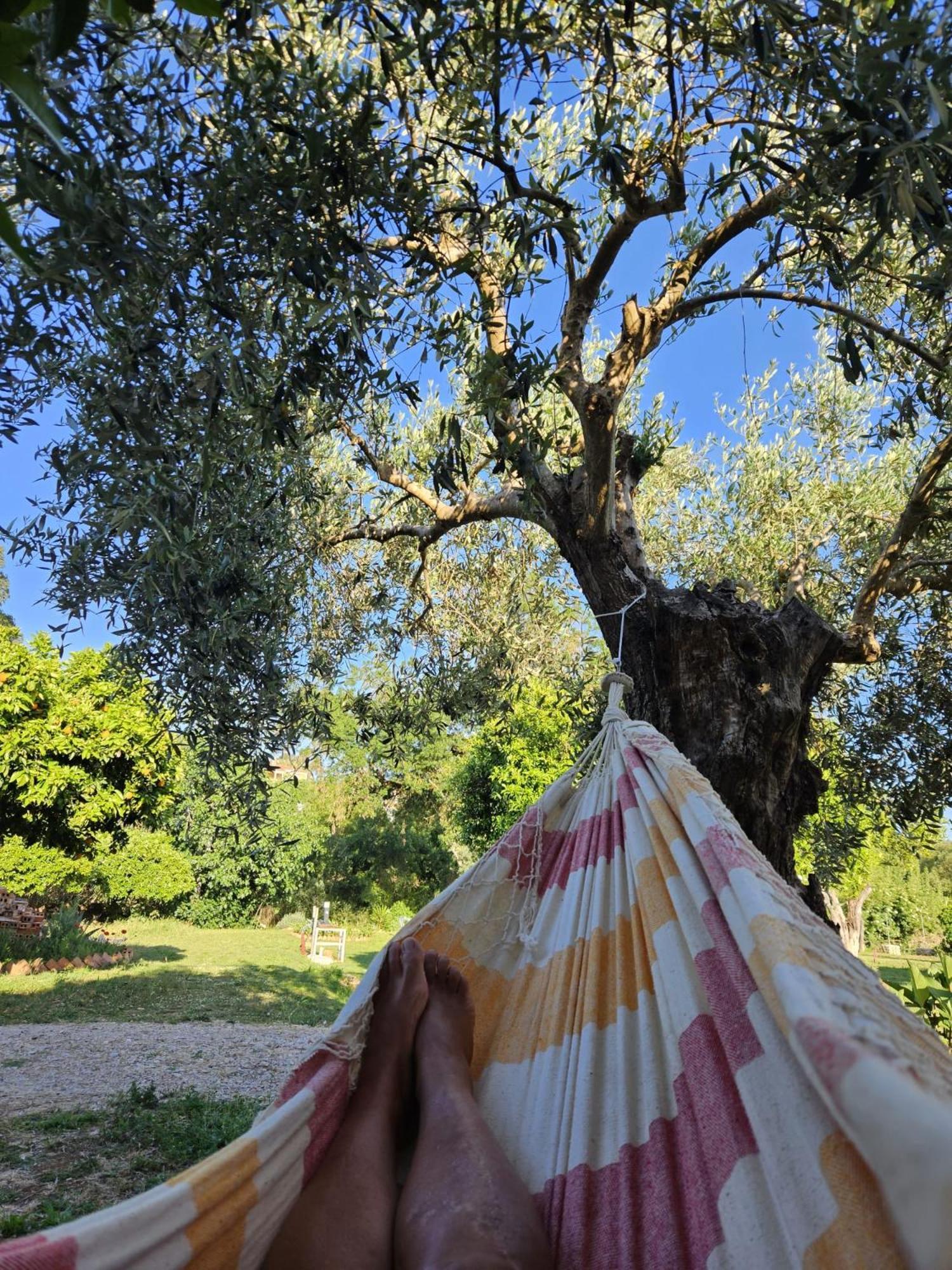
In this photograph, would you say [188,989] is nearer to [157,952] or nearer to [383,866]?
[157,952]

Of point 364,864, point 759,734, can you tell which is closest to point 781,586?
point 759,734

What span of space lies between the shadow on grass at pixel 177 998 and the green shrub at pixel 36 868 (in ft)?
5.64

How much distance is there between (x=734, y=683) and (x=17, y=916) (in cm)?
992

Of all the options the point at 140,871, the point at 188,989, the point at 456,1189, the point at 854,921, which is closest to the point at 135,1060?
the point at 188,989

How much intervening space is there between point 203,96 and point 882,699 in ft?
15.9

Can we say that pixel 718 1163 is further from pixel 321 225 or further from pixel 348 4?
pixel 348 4

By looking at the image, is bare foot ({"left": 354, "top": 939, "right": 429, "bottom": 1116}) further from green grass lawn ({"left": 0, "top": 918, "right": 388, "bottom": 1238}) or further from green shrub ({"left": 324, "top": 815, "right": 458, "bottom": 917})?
green shrub ({"left": 324, "top": 815, "right": 458, "bottom": 917})

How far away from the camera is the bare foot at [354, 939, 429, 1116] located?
1590 mm

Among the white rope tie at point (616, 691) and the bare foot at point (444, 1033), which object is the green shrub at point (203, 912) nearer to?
the white rope tie at point (616, 691)

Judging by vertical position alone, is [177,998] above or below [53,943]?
below

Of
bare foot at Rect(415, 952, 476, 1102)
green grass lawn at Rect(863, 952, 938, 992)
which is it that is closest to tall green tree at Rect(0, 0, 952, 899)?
bare foot at Rect(415, 952, 476, 1102)

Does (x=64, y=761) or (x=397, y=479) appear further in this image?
(x=64, y=761)

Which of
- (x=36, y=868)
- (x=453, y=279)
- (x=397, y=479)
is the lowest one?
(x=36, y=868)

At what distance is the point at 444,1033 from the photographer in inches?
68.4
